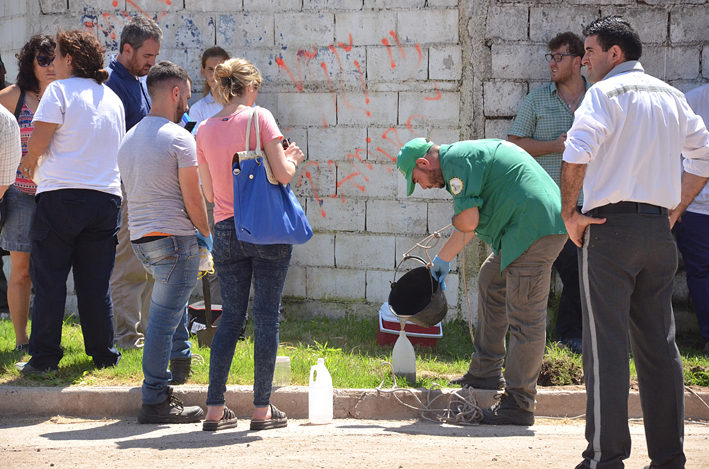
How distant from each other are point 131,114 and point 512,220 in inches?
117

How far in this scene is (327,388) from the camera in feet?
14.8

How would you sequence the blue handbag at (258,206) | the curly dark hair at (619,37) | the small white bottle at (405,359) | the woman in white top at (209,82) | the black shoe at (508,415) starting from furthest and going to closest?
the woman in white top at (209,82), the small white bottle at (405,359), the black shoe at (508,415), the blue handbag at (258,206), the curly dark hair at (619,37)

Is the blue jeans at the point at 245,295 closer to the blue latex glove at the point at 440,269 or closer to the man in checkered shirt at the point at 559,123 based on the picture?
the blue latex glove at the point at 440,269

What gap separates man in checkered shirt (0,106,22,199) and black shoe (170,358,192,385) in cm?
155

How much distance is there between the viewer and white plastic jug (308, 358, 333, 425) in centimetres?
450

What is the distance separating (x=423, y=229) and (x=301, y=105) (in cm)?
160

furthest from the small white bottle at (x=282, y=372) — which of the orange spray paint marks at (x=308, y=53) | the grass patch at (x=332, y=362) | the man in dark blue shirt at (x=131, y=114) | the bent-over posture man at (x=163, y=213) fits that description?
the orange spray paint marks at (x=308, y=53)

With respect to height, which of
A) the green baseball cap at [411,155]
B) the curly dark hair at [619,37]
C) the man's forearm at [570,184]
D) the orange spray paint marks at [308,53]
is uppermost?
the orange spray paint marks at [308,53]

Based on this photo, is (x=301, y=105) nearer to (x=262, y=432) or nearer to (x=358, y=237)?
(x=358, y=237)

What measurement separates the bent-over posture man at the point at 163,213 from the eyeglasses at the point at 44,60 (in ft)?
4.41

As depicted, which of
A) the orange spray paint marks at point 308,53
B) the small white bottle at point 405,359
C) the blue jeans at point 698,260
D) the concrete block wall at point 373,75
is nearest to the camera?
the small white bottle at point 405,359

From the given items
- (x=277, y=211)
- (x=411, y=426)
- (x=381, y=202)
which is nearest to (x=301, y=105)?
(x=381, y=202)

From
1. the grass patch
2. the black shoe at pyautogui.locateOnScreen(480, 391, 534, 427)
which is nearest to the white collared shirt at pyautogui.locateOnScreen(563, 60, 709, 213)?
the black shoe at pyautogui.locateOnScreen(480, 391, 534, 427)

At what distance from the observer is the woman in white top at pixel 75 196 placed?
4.73 metres
